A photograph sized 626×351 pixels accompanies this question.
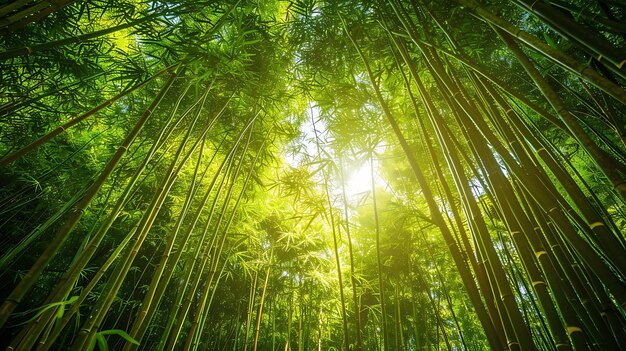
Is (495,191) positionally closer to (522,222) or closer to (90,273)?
(522,222)

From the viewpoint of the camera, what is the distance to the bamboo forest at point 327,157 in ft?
2.49

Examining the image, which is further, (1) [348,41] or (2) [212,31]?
(1) [348,41]

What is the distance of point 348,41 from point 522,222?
188cm

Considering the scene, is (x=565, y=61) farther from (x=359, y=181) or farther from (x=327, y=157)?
(x=359, y=181)

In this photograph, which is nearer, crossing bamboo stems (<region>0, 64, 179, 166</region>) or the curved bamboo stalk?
the curved bamboo stalk

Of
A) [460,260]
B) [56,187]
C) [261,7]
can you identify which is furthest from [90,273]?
[460,260]

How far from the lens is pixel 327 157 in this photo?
2.66 meters

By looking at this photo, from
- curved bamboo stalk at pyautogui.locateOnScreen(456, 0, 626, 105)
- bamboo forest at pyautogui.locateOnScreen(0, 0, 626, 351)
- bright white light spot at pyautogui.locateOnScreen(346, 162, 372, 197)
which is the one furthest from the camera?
bright white light spot at pyautogui.locateOnScreen(346, 162, 372, 197)

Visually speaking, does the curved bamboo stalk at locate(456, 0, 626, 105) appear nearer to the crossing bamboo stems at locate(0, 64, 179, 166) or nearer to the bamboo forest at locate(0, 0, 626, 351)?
the bamboo forest at locate(0, 0, 626, 351)

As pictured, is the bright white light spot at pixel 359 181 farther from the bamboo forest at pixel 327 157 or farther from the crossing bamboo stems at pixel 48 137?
the crossing bamboo stems at pixel 48 137

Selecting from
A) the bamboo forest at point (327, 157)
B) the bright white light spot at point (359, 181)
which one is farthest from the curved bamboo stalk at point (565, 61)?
the bright white light spot at point (359, 181)

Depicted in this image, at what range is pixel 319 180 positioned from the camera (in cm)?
283

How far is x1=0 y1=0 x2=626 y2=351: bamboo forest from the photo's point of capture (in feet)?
2.49

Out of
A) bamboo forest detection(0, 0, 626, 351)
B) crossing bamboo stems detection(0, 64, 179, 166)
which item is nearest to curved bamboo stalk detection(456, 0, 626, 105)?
bamboo forest detection(0, 0, 626, 351)
